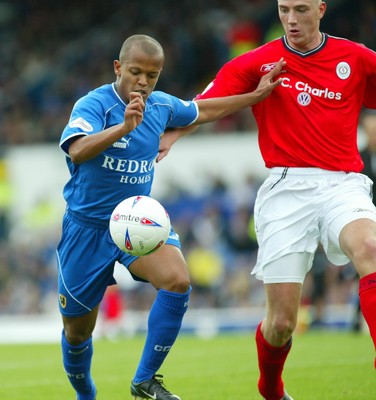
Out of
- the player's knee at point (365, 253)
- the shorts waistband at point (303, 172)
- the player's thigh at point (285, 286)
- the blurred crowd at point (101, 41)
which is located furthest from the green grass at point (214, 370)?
the blurred crowd at point (101, 41)

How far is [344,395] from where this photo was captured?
750 centimetres

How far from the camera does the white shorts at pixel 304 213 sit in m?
6.46

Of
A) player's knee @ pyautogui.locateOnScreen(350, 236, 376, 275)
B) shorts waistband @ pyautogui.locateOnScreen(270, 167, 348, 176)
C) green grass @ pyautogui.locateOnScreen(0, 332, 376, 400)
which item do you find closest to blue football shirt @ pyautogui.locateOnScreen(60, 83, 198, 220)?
shorts waistband @ pyautogui.locateOnScreen(270, 167, 348, 176)

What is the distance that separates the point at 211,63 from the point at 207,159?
3331 millimetres

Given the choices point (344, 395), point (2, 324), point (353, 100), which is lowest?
point (2, 324)

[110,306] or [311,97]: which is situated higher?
[311,97]

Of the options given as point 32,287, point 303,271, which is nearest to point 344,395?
point 303,271

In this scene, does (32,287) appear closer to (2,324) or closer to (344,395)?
(2,324)

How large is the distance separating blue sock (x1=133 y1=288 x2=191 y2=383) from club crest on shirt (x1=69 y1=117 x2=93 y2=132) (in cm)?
120

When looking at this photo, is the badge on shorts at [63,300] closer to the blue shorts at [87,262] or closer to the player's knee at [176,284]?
the blue shorts at [87,262]

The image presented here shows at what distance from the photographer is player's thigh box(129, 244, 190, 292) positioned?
6523mm

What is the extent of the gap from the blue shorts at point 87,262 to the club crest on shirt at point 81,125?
Answer: 2.67 feet

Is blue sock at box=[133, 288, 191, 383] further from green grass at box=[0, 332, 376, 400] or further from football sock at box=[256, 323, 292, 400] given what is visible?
green grass at box=[0, 332, 376, 400]

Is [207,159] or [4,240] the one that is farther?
[4,240]
